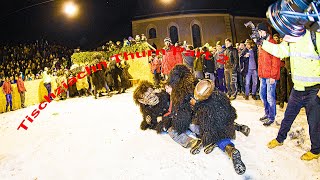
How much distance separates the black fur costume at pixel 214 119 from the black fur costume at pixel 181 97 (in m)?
0.35

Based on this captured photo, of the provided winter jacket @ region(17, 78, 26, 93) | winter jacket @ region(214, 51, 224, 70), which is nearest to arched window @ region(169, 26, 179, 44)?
winter jacket @ region(17, 78, 26, 93)

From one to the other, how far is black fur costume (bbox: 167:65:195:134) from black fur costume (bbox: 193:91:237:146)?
35 cm

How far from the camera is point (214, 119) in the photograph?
13.6 feet

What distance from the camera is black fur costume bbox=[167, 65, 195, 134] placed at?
4594 millimetres

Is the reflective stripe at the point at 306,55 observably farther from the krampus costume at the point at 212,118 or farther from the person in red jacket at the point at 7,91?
the person in red jacket at the point at 7,91

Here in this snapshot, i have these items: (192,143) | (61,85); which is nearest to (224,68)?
(192,143)

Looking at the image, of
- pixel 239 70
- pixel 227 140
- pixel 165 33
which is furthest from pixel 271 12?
pixel 165 33

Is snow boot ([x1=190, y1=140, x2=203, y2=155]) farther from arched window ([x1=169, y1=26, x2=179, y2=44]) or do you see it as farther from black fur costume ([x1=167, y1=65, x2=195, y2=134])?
arched window ([x1=169, y1=26, x2=179, y2=44])

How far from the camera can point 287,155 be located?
4.20 m

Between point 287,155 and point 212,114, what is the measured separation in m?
1.34

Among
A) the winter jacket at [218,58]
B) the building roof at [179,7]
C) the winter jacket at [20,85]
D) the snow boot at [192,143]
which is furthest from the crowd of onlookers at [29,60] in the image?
the snow boot at [192,143]

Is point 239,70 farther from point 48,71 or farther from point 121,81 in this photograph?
point 48,71

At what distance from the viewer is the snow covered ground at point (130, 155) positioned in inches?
156

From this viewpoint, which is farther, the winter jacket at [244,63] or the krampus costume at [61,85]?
the krampus costume at [61,85]
